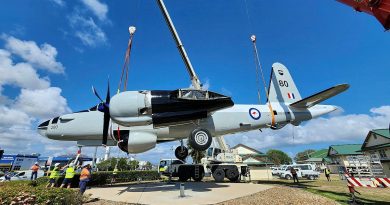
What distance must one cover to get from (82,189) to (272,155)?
118m

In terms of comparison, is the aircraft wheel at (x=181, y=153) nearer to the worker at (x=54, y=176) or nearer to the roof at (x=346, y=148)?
the worker at (x=54, y=176)

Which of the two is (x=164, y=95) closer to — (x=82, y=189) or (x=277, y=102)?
(x=82, y=189)

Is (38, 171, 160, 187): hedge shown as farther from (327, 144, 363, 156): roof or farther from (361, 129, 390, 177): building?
(327, 144, 363, 156): roof

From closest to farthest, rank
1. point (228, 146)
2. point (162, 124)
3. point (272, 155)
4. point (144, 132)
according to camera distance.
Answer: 1. point (162, 124)
2. point (144, 132)
3. point (228, 146)
4. point (272, 155)

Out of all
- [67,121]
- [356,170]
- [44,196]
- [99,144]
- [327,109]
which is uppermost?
[327,109]

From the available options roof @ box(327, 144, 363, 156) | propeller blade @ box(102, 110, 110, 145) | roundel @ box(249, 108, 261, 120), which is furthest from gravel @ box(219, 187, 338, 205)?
roof @ box(327, 144, 363, 156)

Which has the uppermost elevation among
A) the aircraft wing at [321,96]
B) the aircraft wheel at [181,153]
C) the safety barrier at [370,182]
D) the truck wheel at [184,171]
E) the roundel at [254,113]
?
the aircraft wing at [321,96]

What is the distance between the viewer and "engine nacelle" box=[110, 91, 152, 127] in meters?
11.8

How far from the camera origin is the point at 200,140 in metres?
12.1

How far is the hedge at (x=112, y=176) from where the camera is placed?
18747mm

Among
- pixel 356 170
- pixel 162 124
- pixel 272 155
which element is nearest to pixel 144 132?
pixel 162 124

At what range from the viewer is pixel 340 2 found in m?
11.4

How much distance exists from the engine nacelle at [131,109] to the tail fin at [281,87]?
994 cm

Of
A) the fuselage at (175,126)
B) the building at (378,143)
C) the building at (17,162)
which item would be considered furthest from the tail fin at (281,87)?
the building at (17,162)
